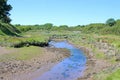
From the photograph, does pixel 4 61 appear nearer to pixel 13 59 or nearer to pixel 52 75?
pixel 13 59

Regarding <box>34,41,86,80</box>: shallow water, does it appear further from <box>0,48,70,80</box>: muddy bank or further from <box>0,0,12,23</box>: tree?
<box>0,0,12,23</box>: tree

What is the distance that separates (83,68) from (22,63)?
9.33m

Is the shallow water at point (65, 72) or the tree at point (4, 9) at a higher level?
the tree at point (4, 9)

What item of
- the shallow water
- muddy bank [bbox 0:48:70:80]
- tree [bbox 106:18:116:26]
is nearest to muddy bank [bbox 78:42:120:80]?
the shallow water

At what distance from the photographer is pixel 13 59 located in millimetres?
46469

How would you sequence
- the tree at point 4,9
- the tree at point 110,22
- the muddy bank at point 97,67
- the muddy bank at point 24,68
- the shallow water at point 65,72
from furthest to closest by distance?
the tree at point 110,22 → the tree at point 4,9 → the shallow water at point 65,72 → the muddy bank at point 97,67 → the muddy bank at point 24,68

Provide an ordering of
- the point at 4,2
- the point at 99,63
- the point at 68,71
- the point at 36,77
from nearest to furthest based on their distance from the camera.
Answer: the point at 36,77
the point at 68,71
the point at 99,63
the point at 4,2

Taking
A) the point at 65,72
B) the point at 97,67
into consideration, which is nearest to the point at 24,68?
the point at 65,72

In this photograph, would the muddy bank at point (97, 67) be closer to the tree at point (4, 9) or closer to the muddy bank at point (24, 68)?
the muddy bank at point (24, 68)

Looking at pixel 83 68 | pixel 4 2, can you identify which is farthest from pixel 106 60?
pixel 4 2

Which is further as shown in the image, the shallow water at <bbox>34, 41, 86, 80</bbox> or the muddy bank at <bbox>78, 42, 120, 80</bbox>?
the shallow water at <bbox>34, 41, 86, 80</bbox>

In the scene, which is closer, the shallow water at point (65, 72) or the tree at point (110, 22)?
the shallow water at point (65, 72)

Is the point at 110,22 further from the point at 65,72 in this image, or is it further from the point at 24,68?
the point at 24,68

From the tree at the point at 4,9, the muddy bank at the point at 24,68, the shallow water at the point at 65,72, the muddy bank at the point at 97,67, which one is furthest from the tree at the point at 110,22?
the muddy bank at the point at 24,68
